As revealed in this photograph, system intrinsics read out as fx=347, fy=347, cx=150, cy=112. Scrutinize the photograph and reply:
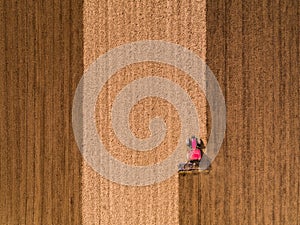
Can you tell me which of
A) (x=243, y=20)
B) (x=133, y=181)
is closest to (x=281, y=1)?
(x=243, y=20)

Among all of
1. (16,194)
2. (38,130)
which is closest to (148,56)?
(38,130)

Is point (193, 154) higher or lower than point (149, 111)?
lower

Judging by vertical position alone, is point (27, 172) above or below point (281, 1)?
below

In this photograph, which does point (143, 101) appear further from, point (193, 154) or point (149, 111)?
point (193, 154)

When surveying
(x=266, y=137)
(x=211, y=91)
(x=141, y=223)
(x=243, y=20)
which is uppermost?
(x=243, y=20)

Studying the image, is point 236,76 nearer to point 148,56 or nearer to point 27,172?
point 148,56

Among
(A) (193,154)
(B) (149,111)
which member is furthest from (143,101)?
(A) (193,154)

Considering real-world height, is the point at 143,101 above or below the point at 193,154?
above
